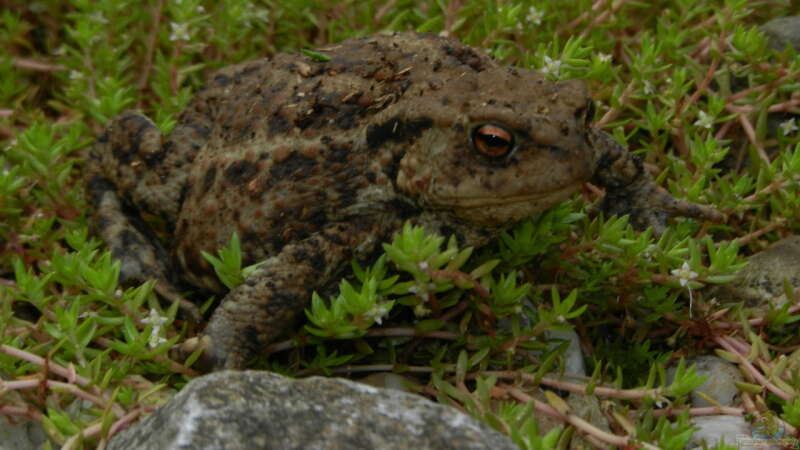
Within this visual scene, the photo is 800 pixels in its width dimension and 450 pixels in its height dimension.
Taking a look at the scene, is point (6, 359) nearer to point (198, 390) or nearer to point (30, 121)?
point (198, 390)

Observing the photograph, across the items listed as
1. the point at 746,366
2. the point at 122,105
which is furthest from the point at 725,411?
the point at 122,105

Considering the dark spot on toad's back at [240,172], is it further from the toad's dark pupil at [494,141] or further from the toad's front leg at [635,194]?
the toad's front leg at [635,194]

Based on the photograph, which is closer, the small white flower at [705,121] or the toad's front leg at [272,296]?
the toad's front leg at [272,296]

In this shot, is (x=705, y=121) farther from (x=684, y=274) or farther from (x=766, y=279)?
(x=684, y=274)

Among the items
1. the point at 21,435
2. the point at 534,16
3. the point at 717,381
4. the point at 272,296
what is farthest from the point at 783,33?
the point at 21,435

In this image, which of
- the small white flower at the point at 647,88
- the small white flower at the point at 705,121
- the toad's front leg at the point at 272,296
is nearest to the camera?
the toad's front leg at the point at 272,296

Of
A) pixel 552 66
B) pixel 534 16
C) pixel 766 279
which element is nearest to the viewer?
pixel 766 279

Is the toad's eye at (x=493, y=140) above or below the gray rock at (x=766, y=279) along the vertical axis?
above

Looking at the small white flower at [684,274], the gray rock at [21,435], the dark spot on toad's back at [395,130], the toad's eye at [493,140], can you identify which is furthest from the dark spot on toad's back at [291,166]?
the small white flower at [684,274]
